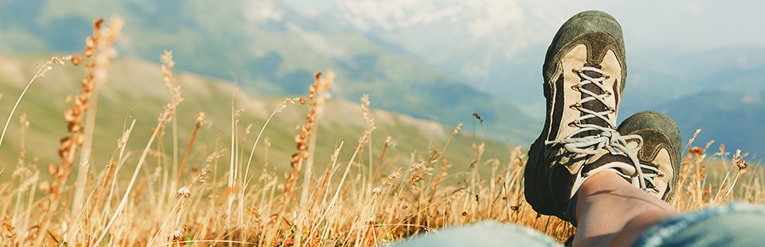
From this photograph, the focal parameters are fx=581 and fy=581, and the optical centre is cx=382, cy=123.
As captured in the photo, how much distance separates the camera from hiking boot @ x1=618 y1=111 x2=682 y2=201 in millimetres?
3312

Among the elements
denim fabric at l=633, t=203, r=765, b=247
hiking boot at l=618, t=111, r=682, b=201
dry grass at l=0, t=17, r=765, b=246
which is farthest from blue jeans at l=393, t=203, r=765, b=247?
hiking boot at l=618, t=111, r=682, b=201

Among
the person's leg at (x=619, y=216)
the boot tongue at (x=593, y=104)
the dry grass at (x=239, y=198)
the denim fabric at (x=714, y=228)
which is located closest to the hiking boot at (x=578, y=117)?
the boot tongue at (x=593, y=104)

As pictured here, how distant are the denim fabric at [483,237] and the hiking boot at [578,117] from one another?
1.50 m

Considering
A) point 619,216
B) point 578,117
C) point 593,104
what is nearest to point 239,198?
point 619,216

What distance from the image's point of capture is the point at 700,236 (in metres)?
1.02

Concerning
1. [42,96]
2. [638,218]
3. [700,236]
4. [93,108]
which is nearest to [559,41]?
[638,218]

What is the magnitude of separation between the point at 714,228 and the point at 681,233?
0.06 meters

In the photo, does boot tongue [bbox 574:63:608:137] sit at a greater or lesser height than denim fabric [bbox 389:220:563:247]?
greater

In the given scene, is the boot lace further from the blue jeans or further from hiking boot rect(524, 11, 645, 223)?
the blue jeans

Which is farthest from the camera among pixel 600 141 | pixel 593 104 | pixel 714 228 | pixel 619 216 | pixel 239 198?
pixel 593 104

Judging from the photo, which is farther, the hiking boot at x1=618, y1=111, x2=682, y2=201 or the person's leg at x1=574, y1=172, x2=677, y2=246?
the hiking boot at x1=618, y1=111, x2=682, y2=201

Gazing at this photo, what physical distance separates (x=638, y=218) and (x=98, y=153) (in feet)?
553

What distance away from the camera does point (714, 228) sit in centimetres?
102

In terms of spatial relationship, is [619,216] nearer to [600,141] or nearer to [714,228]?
[714,228]
